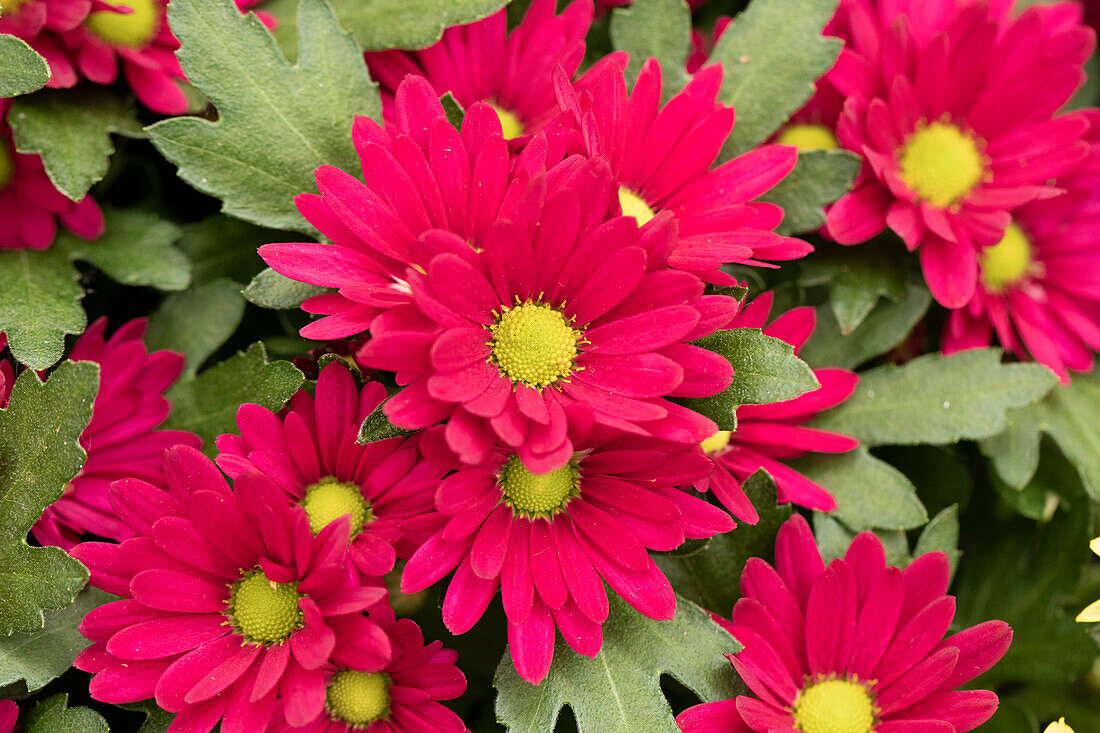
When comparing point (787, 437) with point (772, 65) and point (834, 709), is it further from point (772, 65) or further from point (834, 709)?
point (772, 65)

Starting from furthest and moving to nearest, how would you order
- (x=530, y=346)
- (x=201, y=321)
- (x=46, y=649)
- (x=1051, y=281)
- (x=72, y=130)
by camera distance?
(x=1051, y=281)
(x=201, y=321)
(x=72, y=130)
(x=46, y=649)
(x=530, y=346)

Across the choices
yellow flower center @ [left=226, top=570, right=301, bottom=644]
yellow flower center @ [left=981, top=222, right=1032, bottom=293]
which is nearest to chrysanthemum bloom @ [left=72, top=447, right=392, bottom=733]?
yellow flower center @ [left=226, top=570, right=301, bottom=644]

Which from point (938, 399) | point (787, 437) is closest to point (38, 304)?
point (787, 437)

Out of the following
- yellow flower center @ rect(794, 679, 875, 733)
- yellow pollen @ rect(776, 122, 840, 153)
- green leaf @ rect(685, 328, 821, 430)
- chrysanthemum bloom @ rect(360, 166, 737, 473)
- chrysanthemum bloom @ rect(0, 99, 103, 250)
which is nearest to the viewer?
chrysanthemum bloom @ rect(360, 166, 737, 473)

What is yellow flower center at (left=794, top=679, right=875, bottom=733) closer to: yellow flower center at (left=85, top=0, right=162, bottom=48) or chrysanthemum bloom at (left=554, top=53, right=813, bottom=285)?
chrysanthemum bloom at (left=554, top=53, right=813, bottom=285)

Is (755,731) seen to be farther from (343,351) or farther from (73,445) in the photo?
(73,445)

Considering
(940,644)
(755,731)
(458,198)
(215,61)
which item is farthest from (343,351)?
(940,644)
